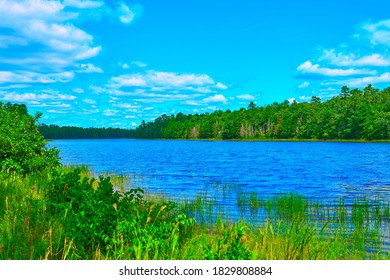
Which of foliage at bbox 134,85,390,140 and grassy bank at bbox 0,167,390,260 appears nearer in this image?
grassy bank at bbox 0,167,390,260

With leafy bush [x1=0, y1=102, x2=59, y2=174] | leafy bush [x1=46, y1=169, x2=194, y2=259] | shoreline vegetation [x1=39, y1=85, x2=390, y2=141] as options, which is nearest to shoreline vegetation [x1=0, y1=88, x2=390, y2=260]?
leafy bush [x1=46, y1=169, x2=194, y2=259]

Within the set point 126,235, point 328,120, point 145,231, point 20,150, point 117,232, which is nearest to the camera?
point 145,231

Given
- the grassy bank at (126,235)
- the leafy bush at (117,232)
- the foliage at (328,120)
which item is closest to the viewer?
the grassy bank at (126,235)

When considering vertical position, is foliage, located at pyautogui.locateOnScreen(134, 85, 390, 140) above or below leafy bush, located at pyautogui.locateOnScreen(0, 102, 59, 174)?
above

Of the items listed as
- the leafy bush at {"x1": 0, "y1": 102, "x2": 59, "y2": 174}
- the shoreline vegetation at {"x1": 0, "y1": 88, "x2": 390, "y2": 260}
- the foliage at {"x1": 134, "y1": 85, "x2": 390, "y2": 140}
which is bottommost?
the shoreline vegetation at {"x1": 0, "y1": 88, "x2": 390, "y2": 260}

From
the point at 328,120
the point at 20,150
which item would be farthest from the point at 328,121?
the point at 20,150

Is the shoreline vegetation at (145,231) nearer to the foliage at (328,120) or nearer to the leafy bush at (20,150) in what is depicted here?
the leafy bush at (20,150)

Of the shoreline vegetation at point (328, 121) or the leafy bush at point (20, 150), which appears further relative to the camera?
the shoreline vegetation at point (328, 121)

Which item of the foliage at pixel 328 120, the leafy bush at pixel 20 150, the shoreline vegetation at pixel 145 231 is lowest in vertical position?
the shoreline vegetation at pixel 145 231

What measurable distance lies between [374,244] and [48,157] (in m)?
17.2

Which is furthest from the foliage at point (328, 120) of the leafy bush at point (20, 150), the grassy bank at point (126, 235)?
the grassy bank at point (126, 235)

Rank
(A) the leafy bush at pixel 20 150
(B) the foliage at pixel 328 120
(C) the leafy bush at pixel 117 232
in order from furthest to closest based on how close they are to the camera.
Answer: (B) the foliage at pixel 328 120 < (A) the leafy bush at pixel 20 150 < (C) the leafy bush at pixel 117 232

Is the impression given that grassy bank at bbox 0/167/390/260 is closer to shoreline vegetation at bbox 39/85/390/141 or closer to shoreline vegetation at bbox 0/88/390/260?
shoreline vegetation at bbox 0/88/390/260

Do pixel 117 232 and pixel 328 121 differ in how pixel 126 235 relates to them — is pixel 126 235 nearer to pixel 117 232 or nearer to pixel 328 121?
pixel 117 232
